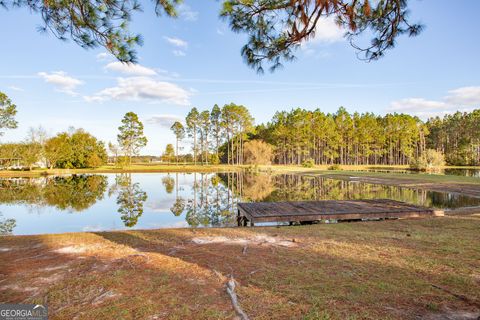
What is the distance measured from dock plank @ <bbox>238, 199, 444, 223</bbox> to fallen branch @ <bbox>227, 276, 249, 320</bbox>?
431 cm

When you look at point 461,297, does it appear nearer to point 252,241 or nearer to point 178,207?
point 252,241

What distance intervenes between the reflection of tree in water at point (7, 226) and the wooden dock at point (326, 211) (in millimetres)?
7254

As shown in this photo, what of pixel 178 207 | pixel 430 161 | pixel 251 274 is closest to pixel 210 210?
pixel 178 207

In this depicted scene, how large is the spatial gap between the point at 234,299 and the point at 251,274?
0.80 metres

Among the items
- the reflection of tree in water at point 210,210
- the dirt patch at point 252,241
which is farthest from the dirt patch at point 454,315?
the reflection of tree in water at point 210,210

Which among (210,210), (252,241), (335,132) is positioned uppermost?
(335,132)

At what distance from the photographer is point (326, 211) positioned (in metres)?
8.40

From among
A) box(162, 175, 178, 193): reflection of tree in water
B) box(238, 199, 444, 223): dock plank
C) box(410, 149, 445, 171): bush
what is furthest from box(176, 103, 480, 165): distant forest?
box(238, 199, 444, 223): dock plank

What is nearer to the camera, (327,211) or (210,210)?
(327,211)

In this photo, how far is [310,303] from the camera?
9.76 ft

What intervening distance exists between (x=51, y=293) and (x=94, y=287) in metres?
0.45

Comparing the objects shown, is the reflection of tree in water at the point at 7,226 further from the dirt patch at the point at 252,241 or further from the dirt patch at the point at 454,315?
the dirt patch at the point at 454,315

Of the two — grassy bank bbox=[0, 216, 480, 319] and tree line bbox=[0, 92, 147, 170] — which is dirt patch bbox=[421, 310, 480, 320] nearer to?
grassy bank bbox=[0, 216, 480, 319]

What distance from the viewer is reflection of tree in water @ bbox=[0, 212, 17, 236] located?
27.8ft
